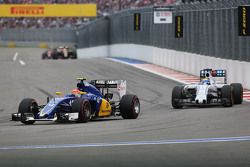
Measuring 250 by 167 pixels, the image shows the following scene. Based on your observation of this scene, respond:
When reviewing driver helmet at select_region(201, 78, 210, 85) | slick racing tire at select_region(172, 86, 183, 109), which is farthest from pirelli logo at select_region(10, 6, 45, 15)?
driver helmet at select_region(201, 78, 210, 85)

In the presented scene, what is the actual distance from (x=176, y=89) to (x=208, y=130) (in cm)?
628

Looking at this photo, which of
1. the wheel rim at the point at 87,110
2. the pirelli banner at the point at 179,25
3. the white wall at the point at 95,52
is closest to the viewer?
the wheel rim at the point at 87,110

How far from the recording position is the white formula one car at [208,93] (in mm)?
20109

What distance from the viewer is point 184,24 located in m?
35.8

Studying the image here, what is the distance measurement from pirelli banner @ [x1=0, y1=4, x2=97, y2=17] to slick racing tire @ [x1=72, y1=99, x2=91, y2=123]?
61942mm

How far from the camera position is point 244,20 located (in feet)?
83.7

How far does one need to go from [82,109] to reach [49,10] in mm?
63413

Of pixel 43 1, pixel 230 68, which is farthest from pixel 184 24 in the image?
pixel 43 1

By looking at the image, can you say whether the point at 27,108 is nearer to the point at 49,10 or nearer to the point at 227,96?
the point at 227,96

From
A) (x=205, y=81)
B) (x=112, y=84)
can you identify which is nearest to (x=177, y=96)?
(x=205, y=81)

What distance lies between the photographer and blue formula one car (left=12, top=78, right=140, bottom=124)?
55.3 ft

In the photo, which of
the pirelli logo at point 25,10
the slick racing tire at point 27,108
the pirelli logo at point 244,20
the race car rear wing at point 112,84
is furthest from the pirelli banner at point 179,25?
the pirelli logo at point 25,10

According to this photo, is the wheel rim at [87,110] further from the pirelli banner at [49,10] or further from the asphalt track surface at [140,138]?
the pirelli banner at [49,10]

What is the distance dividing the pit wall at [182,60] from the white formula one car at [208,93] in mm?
4938
